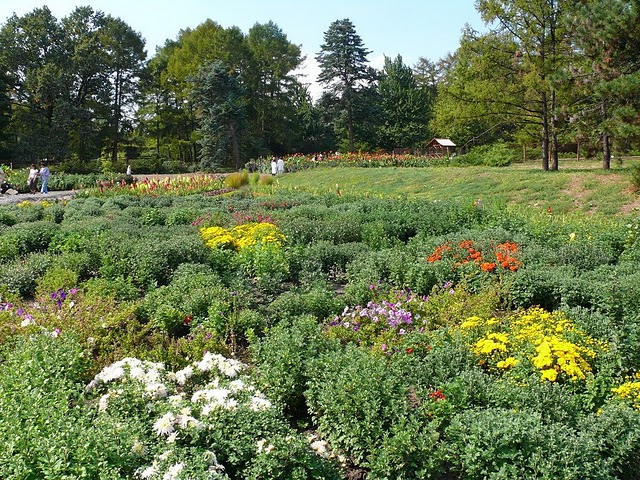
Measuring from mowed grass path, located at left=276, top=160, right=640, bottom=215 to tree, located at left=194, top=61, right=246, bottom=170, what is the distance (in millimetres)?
19031

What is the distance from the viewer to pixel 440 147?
40438 mm

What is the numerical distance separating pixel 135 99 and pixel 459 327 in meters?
47.6

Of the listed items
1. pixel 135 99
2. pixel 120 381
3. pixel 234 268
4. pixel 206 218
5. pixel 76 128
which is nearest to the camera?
pixel 120 381

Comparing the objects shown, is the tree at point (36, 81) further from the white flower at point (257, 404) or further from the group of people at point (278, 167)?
the white flower at point (257, 404)

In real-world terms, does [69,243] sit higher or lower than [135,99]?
lower

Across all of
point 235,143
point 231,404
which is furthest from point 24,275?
point 235,143

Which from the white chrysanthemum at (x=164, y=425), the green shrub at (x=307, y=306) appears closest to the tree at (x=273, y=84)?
the green shrub at (x=307, y=306)

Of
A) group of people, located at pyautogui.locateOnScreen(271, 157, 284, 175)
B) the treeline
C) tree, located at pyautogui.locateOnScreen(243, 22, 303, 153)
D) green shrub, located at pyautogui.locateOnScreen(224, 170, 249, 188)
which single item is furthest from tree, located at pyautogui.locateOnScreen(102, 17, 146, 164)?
green shrub, located at pyautogui.locateOnScreen(224, 170, 249, 188)

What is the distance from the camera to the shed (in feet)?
127

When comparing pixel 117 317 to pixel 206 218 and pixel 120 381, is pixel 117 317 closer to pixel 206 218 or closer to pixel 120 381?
pixel 120 381

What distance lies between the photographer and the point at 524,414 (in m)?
3.29

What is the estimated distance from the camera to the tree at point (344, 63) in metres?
44.2

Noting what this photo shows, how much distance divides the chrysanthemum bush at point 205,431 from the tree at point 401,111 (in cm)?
4364

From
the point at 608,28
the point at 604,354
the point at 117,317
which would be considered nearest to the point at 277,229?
the point at 117,317
